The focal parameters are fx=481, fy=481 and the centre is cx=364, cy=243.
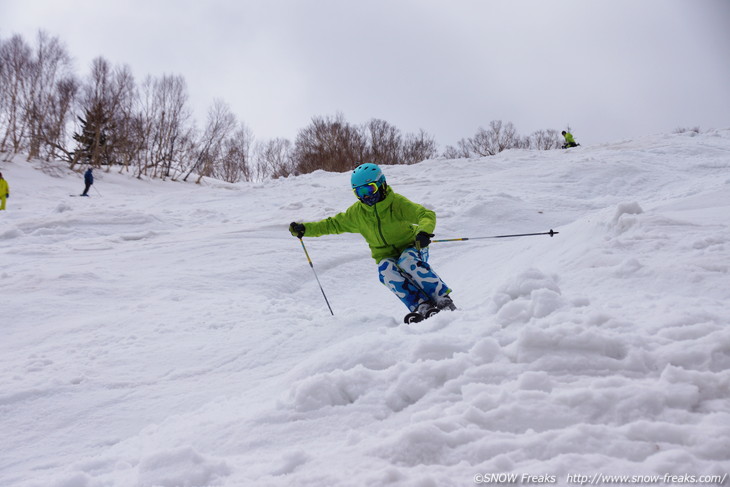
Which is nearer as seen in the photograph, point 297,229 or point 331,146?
point 297,229

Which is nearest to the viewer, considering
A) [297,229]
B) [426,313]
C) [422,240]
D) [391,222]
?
[426,313]

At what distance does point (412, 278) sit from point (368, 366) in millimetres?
2224

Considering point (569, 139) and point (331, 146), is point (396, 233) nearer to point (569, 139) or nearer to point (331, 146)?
point (569, 139)

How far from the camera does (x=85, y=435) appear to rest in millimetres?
2619

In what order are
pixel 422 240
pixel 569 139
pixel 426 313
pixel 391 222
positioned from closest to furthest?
pixel 426 313
pixel 422 240
pixel 391 222
pixel 569 139

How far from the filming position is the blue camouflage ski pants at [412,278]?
14.5ft

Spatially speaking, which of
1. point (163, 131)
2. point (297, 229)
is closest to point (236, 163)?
point (163, 131)

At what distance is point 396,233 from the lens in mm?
4707

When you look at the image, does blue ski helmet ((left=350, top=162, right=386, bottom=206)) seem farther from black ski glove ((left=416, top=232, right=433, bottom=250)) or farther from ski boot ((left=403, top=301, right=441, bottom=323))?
ski boot ((left=403, top=301, right=441, bottom=323))

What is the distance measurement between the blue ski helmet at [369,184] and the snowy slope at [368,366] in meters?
1.17

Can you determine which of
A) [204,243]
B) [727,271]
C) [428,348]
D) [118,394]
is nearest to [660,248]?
[727,271]

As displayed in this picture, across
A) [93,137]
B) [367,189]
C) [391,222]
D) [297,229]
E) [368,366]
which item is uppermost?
[93,137]

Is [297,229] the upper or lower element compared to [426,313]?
upper

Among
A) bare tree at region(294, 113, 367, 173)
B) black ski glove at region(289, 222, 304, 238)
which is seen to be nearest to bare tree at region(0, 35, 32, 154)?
bare tree at region(294, 113, 367, 173)
